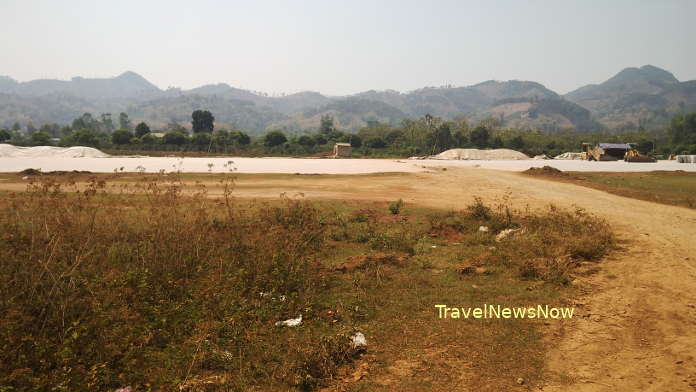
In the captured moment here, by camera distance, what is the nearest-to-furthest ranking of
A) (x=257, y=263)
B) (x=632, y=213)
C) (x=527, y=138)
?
(x=257, y=263), (x=632, y=213), (x=527, y=138)

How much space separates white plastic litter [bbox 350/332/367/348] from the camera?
17.8ft

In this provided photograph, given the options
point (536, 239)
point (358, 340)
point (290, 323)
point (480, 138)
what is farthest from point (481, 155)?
point (358, 340)

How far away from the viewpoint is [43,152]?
50.8 metres

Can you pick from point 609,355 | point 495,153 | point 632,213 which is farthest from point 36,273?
point 495,153

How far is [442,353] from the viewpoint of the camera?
17.6ft

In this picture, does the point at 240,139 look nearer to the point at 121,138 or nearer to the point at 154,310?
the point at 121,138

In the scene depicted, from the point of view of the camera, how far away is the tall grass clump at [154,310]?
461 centimetres

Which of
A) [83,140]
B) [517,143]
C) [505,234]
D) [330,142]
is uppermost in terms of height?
[517,143]

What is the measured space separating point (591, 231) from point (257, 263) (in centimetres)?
794

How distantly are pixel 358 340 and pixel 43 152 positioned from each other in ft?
193

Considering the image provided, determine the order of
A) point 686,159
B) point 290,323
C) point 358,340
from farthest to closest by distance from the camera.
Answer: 1. point 686,159
2. point 290,323
3. point 358,340

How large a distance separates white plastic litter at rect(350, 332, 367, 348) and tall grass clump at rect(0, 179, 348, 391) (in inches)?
8.0

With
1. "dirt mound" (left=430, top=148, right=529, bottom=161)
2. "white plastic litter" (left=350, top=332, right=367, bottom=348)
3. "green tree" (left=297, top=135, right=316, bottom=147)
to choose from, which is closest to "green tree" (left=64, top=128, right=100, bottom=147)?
"green tree" (left=297, top=135, right=316, bottom=147)

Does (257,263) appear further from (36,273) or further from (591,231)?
(591,231)
